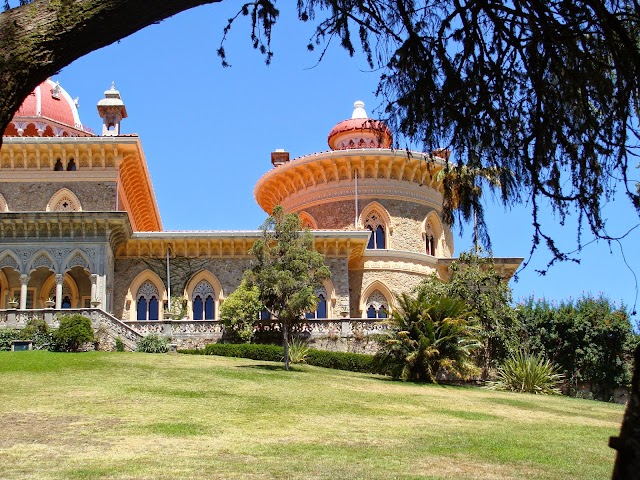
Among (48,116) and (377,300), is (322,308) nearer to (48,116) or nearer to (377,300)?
(377,300)

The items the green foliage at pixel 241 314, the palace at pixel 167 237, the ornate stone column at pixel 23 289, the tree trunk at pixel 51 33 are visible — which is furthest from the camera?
the palace at pixel 167 237

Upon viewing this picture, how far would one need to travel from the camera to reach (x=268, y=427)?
45.6 feet

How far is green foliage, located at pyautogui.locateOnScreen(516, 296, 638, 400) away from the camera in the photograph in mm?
29516

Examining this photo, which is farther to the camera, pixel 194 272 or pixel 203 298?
pixel 203 298

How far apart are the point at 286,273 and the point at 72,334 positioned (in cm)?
727

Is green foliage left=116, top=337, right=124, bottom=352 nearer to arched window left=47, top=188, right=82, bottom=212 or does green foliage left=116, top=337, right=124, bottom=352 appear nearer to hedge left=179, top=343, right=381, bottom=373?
hedge left=179, top=343, right=381, bottom=373

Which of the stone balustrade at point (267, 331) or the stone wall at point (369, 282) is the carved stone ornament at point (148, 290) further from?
the stone wall at point (369, 282)

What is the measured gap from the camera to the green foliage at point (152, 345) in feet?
93.7

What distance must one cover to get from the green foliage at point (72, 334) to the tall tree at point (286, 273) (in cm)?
566

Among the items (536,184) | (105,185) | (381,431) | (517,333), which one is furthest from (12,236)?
(536,184)

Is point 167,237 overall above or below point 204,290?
above

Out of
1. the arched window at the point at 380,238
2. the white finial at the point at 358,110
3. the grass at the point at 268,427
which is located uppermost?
the white finial at the point at 358,110

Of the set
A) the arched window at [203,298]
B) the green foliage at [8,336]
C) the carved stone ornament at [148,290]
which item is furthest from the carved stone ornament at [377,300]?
the green foliage at [8,336]

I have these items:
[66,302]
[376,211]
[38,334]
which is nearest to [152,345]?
[38,334]
